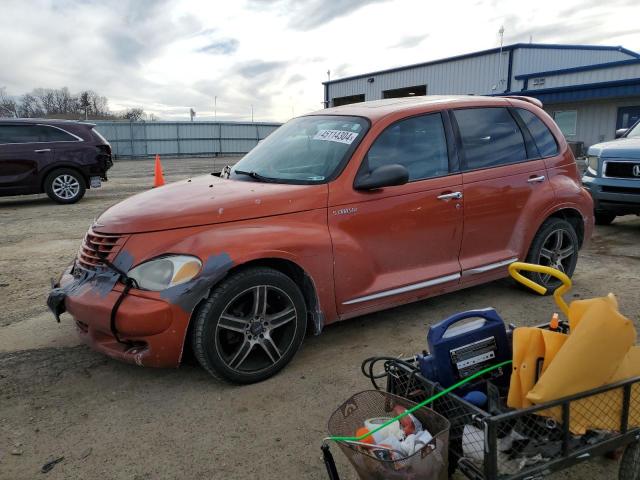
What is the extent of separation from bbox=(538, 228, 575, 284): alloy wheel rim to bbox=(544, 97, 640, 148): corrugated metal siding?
1799cm

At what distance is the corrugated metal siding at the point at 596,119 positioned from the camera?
2006 centimetres

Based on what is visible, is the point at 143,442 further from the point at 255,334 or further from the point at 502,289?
the point at 502,289

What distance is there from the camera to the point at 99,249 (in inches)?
125

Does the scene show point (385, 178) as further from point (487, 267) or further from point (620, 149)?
point (620, 149)

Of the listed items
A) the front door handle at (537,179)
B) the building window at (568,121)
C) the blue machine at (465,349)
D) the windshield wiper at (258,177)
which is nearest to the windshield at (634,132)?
the front door handle at (537,179)

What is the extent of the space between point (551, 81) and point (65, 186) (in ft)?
67.3

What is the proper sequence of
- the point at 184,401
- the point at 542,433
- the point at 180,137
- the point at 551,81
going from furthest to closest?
1. the point at 180,137
2. the point at 551,81
3. the point at 184,401
4. the point at 542,433

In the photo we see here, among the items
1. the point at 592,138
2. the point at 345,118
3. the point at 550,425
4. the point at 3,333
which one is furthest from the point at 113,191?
the point at 592,138

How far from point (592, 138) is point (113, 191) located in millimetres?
18211

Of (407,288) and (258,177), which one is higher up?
(258,177)

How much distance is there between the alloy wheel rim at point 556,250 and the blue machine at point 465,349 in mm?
2365

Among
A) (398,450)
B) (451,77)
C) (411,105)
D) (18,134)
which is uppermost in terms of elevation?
(451,77)

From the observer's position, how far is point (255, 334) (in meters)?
3.16

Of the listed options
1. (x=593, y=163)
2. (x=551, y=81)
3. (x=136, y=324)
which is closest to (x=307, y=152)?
(x=136, y=324)
